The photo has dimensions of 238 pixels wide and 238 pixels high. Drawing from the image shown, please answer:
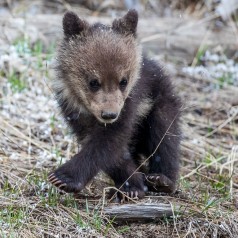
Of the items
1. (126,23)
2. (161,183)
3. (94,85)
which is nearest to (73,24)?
(126,23)

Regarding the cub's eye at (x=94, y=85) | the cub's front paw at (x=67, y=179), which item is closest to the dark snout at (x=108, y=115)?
the cub's eye at (x=94, y=85)

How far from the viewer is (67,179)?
553cm

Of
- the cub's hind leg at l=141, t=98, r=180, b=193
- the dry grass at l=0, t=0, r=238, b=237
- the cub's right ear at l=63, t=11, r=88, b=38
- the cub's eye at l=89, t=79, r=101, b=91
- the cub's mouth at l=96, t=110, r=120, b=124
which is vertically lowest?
the dry grass at l=0, t=0, r=238, b=237

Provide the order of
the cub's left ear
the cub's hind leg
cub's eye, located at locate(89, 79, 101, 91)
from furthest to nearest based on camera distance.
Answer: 1. the cub's hind leg
2. the cub's left ear
3. cub's eye, located at locate(89, 79, 101, 91)

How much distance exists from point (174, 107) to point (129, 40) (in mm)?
907

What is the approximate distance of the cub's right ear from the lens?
18.9 feet

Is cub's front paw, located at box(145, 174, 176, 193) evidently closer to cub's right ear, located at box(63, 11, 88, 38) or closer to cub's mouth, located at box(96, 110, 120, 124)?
cub's mouth, located at box(96, 110, 120, 124)

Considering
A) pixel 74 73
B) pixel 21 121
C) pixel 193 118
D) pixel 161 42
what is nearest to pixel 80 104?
pixel 74 73

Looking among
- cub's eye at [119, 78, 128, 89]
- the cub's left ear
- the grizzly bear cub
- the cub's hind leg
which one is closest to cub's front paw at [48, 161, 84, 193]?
the grizzly bear cub

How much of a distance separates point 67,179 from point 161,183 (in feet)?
3.18

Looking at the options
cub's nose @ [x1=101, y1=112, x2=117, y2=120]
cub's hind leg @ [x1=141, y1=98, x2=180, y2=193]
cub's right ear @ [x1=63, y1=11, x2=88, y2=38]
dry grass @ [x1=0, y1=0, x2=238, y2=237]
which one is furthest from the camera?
cub's hind leg @ [x1=141, y1=98, x2=180, y2=193]

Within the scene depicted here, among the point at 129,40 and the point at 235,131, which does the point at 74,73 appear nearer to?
the point at 129,40

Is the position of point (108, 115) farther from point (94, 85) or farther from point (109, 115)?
point (94, 85)

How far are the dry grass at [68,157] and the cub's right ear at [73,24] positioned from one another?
1326 millimetres
